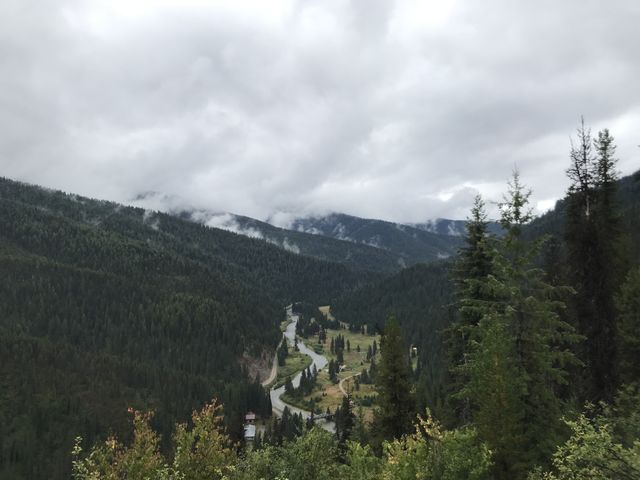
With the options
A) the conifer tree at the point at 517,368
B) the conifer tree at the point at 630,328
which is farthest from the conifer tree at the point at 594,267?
the conifer tree at the point at 517,368

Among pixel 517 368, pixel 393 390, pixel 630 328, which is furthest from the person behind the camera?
pixel 393 390

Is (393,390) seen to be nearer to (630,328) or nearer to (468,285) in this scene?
(468,285)

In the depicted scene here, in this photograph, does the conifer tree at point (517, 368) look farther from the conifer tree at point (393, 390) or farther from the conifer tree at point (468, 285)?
the conifer tree at point (393, 390)

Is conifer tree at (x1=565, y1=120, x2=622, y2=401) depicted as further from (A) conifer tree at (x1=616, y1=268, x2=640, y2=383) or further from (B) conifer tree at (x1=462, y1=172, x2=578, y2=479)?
(B) conifer tree at (x1=462, y1=172, x2=578, y2=479)

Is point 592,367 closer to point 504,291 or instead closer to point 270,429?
point 504,291

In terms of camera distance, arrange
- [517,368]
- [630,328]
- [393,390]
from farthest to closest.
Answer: [393,390], [630,328], [517,368]

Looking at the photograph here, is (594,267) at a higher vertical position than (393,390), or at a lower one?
higher

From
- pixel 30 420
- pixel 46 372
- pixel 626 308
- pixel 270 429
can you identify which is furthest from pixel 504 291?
pixel 46 372

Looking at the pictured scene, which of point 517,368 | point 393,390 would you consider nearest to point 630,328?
point 517,368

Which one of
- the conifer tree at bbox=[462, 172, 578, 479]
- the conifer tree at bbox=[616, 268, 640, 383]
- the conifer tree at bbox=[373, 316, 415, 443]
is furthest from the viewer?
the conifer tree at bbox=[373, 316, 415, 443]

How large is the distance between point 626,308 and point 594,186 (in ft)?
40.9

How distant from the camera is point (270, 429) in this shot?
16400 cm

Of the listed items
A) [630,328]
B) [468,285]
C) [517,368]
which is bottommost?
[517,368]

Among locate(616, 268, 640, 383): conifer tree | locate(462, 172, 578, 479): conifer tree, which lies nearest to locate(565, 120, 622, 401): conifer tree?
locate(616, 268, 640, 383): conifer tree
